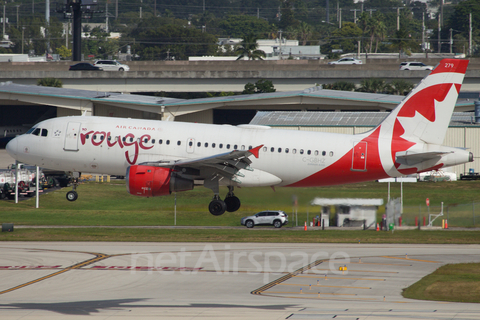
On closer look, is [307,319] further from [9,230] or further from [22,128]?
[22,128]

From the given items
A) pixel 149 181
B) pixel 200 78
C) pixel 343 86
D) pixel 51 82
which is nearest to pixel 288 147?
pixel 149 181

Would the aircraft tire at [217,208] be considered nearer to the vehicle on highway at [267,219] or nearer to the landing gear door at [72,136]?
the landing gear door at [72,136]

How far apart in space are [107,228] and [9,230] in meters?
10.4

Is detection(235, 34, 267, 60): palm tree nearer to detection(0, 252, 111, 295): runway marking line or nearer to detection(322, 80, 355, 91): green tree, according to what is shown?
detection(322, 80, 355, 91): green tree

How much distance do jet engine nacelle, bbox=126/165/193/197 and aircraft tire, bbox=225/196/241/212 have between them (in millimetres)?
3728

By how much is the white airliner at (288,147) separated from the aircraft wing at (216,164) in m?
0.06

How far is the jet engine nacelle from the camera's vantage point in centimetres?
3827

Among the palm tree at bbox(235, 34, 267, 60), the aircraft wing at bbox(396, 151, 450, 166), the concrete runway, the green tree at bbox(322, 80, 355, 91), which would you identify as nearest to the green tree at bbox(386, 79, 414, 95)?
the green tree at bbox(322, 80, 355, 91)

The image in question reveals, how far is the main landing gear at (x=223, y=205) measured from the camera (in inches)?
1543

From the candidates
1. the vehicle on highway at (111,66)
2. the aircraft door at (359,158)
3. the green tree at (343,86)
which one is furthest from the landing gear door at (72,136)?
the vehicle on highway at (111,66)

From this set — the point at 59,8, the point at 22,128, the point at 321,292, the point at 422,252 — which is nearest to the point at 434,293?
the point at 321,292

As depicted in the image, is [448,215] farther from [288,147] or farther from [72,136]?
[72,136]

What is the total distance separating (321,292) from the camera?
4897cm

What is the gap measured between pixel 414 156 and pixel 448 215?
3691 centimetres
